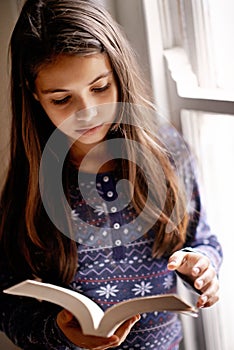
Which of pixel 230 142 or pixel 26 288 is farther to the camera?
pixel 230 142

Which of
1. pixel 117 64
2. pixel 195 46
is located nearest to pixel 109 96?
pixel 117 64

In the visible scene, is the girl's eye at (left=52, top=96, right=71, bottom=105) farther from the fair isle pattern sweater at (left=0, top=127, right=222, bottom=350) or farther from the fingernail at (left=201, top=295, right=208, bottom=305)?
the fingernail at (left=201, top=295, right=208, bottom=305)

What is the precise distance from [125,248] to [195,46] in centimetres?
27

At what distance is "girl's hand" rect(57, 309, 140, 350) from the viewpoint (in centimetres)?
72

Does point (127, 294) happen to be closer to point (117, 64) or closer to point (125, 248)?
point (125, 248)

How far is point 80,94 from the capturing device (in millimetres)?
740

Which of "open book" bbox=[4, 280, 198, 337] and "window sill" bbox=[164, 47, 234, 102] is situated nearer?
"open book" bbox=[4, 280, 198, 337]

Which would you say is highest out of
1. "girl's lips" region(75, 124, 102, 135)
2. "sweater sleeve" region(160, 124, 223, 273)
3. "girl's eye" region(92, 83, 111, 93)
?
"girl's eye" region(92, 83, 111, 93)

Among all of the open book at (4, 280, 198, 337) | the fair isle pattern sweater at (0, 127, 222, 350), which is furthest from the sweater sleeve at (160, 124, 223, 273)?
the open book at (4, 280, 198, 337)

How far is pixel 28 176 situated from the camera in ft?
2.64

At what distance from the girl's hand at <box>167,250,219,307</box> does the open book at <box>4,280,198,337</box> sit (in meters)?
0.06

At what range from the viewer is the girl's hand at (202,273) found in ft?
2.46

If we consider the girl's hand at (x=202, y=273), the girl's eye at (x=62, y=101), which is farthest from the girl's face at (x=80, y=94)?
the girl's hand at (x=202, y=273)

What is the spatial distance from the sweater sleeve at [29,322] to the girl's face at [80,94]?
0.67 ft
